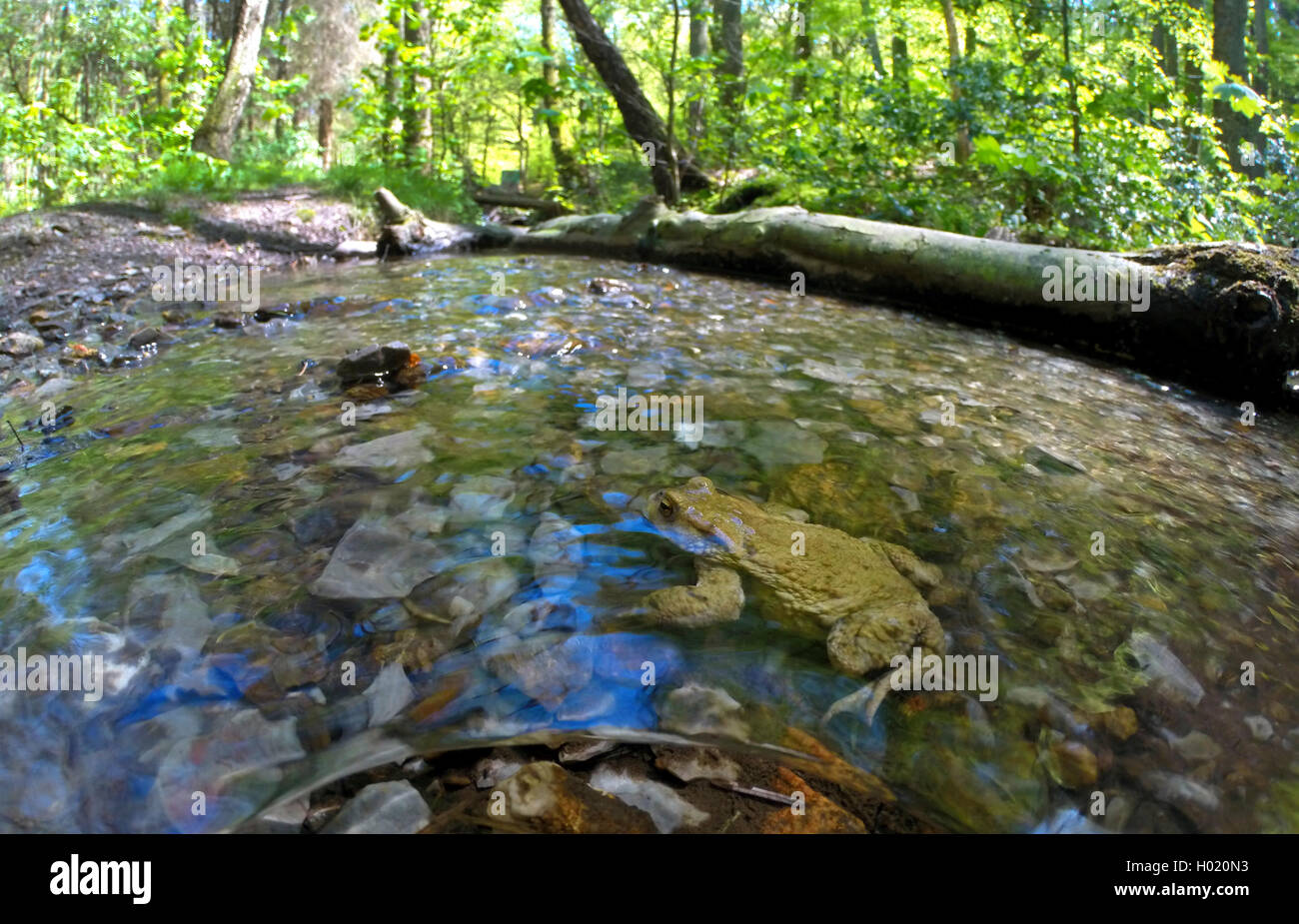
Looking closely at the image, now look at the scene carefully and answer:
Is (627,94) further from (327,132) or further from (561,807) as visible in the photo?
(327,132)

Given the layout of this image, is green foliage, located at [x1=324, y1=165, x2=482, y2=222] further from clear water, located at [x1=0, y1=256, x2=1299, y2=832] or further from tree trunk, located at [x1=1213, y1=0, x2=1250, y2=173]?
tree trunk, located at [x1=1213, y1=0, x2=1250, y2=173]

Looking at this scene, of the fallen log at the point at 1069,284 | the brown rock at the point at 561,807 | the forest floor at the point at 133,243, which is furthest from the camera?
the forest floor at the point at 133,243

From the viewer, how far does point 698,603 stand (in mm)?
2016

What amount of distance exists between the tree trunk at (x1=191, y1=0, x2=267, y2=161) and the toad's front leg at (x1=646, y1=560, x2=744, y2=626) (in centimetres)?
1288

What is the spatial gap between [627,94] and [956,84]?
439cm

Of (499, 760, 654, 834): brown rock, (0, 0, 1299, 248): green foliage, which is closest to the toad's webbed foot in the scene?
(499, 760, 654, 834): brown rock

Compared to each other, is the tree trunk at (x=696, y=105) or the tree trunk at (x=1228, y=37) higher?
the tree trunk at (x=1228, y=37)

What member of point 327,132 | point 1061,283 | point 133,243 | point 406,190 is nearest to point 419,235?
point 406,190

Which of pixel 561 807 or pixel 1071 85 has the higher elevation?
pixel 1071 85

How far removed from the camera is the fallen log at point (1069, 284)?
4488 mm

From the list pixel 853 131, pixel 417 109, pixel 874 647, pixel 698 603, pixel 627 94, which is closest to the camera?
pixel 874 647

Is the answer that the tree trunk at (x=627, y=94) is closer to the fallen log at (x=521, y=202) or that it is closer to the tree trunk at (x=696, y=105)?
the tree trunk at (x=696, y=105)

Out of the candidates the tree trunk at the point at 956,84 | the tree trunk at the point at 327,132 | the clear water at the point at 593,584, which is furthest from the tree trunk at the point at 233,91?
the tree trunk at the point at 956,84

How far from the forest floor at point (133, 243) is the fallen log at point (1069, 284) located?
4.99m
